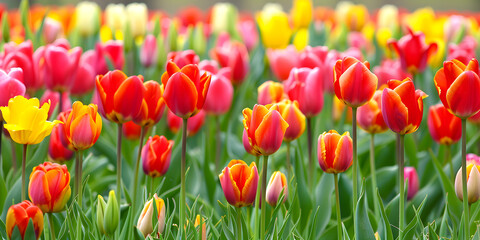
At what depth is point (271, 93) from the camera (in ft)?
6.20

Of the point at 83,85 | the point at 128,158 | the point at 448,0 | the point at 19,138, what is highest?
the point at 19,138

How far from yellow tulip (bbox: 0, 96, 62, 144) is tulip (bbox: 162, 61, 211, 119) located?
265 millimetres

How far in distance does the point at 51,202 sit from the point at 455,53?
5.44 feet

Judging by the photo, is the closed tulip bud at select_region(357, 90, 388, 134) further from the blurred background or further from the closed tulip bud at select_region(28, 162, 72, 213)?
the blurred background

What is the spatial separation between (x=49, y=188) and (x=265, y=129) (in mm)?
482

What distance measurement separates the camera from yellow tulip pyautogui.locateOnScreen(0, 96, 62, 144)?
1.39 meters

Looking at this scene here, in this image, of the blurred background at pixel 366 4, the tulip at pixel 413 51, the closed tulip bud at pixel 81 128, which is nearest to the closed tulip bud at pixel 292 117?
the closed tulip bud at pixel 81 128

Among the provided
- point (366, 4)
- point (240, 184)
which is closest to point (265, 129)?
point (240, 184)

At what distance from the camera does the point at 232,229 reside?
1.55 m

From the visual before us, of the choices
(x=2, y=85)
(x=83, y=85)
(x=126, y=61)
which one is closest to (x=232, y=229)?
(x=2, y=85)

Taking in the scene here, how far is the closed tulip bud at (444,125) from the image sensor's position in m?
1.81

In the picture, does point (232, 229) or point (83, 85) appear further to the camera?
point (83, 85)

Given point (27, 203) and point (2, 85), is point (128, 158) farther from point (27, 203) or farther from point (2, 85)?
point (27, 203)

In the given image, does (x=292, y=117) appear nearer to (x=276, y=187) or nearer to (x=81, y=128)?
(x=276, y=187)
